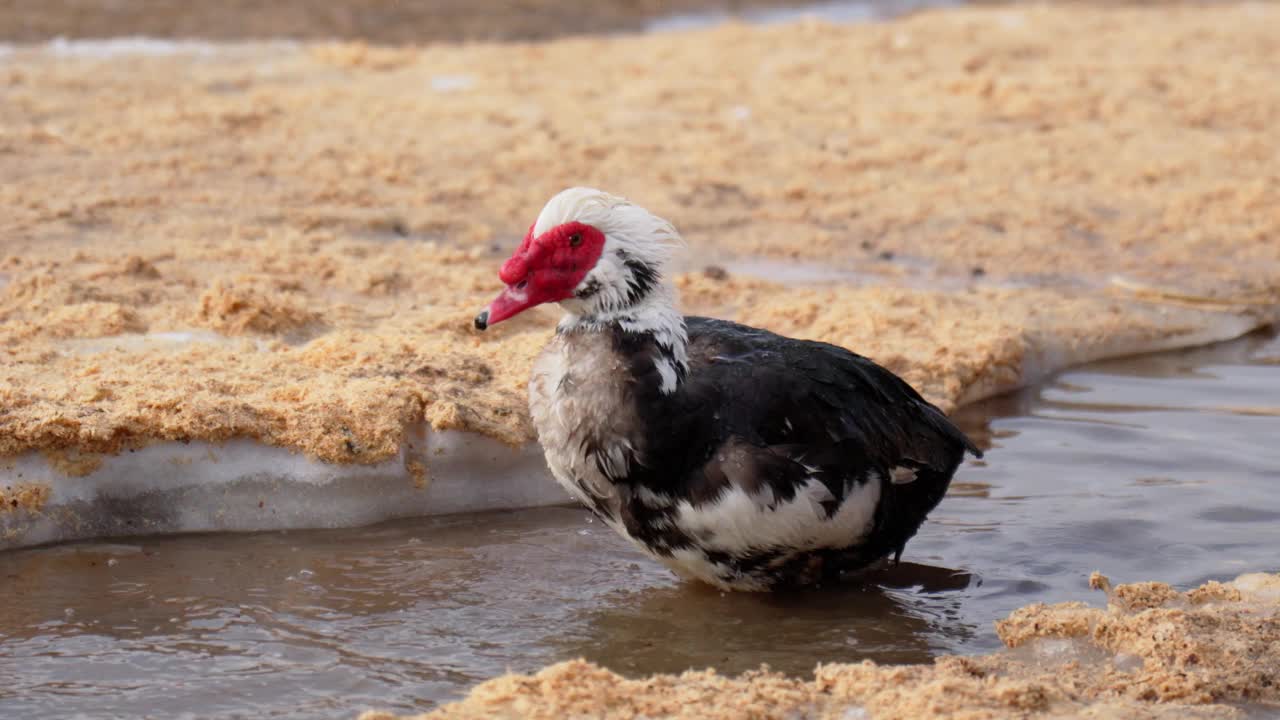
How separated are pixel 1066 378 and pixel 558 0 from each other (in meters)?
8.93

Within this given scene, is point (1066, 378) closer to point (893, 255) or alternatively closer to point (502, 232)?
point (893, 255)

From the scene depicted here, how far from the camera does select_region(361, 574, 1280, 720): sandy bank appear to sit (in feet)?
12.4

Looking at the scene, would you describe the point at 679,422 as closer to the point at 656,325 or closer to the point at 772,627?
the point at 656,325

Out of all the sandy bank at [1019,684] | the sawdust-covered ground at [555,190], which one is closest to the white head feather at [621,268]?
the sandy bank at [1019,684]

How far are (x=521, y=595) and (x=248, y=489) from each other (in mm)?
1042

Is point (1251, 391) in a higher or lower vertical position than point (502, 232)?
lower

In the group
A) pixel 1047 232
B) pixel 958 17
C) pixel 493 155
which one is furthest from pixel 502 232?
pixel 958 17

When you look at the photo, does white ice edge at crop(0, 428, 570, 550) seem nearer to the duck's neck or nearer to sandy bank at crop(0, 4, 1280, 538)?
sandy bank at crop(0, 4, 1280, 538)

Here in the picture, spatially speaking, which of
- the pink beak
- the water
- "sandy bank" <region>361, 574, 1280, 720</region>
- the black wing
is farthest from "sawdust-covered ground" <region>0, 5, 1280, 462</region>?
"sandy bank" <region>361, 574, 1280, 720</region>

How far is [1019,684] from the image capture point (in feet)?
12.6

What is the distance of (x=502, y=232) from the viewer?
25.6 ft

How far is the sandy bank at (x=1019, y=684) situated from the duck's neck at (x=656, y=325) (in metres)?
0.81

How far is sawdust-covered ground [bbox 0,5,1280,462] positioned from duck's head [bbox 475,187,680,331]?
42.4 inches

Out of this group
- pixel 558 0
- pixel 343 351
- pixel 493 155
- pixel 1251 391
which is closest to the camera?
pixel 343 351
